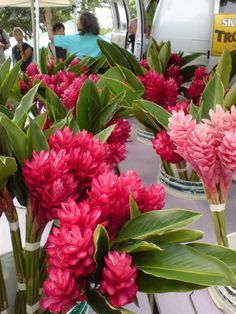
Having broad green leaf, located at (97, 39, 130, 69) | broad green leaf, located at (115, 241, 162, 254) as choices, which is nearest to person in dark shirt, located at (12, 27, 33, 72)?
broad green leaf, located at (97, 39, 130, 69)

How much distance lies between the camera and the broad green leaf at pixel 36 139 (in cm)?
38

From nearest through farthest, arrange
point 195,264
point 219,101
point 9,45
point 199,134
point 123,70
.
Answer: point 195,264 → point 199,134 → point 219,101 → point 123,70 → point 9,45

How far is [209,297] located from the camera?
0.49 metres

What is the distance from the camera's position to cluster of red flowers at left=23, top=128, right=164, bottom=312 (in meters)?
0.29

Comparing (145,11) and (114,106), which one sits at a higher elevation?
(145,11)

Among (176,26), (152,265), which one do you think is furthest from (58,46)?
(152,265)

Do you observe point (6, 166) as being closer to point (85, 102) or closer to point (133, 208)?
point (133, 208)

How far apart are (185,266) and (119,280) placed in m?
0.06

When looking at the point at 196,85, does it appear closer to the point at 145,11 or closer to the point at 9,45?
the point at 145,11

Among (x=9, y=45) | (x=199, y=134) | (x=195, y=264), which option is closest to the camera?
(x=195, y=264)

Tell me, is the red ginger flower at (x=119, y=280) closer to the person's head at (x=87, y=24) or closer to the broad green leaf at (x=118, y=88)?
the broad green leaf at (x=118, y=88)

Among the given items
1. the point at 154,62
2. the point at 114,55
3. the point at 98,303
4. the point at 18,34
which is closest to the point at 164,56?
the point at 154,62

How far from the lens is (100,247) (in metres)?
0.31

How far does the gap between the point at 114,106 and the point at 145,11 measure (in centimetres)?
155
